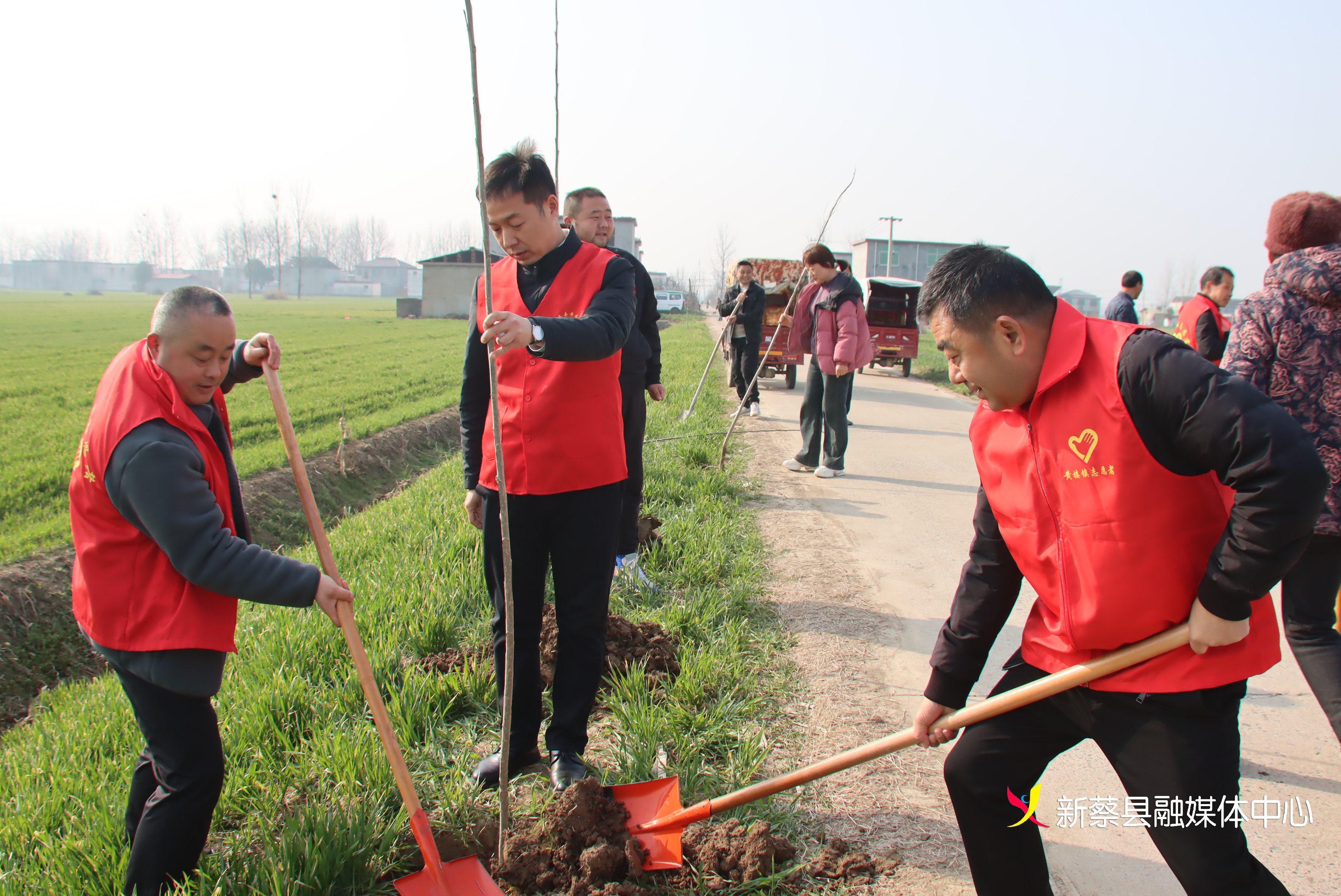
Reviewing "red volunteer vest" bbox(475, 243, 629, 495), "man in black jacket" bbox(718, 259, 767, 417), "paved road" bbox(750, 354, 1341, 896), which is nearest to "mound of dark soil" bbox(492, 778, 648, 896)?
"red volunteer vest" bbox(475, 243, 629, 495)

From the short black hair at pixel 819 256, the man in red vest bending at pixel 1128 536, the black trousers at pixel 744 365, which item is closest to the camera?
the man in red vest bending at pixel 1128 536

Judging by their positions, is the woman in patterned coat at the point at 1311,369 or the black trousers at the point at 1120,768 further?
the woman in patterned coat at the point at 1311,369

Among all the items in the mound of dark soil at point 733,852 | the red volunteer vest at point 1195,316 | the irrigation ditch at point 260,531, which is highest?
the red volunteer vest at point 1195,316

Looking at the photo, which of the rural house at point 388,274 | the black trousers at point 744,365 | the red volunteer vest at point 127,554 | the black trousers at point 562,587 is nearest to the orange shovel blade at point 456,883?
the black trousers at point 562,587

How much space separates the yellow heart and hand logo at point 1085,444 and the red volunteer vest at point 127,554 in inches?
76.3

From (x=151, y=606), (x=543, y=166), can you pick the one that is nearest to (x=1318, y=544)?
(x=543, y=166)

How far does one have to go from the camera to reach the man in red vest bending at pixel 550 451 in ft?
8.19

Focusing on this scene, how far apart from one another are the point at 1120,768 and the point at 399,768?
174 centimetres

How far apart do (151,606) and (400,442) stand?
31.3 feet

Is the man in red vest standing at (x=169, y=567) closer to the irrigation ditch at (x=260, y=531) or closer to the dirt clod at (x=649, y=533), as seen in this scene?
the irrigation ditch at (x=260, y=531)

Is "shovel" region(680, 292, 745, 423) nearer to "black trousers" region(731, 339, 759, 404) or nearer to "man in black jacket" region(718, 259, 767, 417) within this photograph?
"man in black jacket" region(718, 259, 767, 417)

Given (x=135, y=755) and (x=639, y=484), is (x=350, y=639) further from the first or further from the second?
(x=639, y=484)
